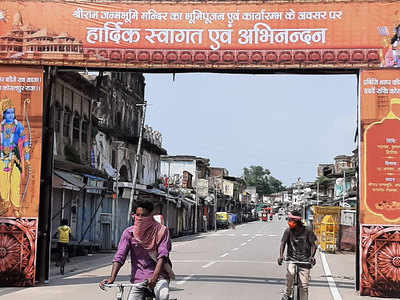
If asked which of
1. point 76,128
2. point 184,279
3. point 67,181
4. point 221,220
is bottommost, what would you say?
point 221,220

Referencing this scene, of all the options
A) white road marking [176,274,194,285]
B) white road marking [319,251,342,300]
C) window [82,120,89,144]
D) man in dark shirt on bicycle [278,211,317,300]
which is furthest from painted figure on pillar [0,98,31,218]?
window [82,120,89,144]

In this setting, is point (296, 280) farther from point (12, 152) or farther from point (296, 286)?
point (12, 152)

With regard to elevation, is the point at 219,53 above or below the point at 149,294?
above

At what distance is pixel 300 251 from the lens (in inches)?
404

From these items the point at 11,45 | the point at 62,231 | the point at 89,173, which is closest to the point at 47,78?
the point at 11,45

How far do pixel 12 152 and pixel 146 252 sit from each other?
900 cm

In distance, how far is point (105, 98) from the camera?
120ft

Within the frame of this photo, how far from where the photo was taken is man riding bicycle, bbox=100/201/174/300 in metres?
6.89

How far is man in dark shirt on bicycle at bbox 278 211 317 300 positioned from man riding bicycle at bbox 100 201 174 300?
12.0 ft

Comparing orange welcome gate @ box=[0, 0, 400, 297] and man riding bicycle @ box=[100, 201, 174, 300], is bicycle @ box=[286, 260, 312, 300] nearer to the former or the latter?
man riding bicycle @ box=[100, 201, 174, 300]

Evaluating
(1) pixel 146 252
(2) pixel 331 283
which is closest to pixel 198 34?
(2) pixel 331 283

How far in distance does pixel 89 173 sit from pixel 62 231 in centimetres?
852

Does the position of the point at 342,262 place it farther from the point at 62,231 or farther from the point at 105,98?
the point at 105,98

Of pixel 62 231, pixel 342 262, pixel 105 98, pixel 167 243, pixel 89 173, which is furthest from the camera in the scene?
pixel 105 98
